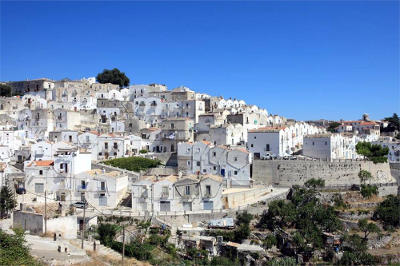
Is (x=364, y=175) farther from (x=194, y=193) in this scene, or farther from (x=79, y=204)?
(x=79, y=204)

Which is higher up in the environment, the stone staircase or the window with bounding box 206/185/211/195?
the window with bounding box 206/185/211/195

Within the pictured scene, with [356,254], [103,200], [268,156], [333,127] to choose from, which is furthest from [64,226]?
[333,127]

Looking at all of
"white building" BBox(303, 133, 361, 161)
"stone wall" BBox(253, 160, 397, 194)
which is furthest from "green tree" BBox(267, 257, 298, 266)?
"white building" BBox(303, 133, 361, 161)

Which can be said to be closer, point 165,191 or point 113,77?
point 165,191

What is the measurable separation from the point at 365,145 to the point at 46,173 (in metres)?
32.4

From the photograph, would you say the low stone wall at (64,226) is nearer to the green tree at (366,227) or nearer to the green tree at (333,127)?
the green tree at (366,227)

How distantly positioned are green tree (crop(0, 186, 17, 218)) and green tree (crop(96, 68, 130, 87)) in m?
42.0

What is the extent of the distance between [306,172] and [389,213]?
25.4ft

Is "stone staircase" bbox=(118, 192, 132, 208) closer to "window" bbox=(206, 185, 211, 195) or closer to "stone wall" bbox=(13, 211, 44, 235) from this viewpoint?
"window" bbox=(206, 185, 211, 195)

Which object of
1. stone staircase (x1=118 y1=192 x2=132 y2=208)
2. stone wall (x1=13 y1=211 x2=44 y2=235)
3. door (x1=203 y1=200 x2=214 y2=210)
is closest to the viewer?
stone wall (x1=13 y1=211 x2=44 y2=235)

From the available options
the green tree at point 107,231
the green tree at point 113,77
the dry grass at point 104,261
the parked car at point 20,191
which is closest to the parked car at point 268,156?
the green tree at point 107,231

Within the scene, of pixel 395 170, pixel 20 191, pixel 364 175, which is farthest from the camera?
pixel 395 170

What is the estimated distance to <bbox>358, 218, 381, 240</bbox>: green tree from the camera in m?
32.2

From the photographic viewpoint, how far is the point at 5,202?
1236 inches
